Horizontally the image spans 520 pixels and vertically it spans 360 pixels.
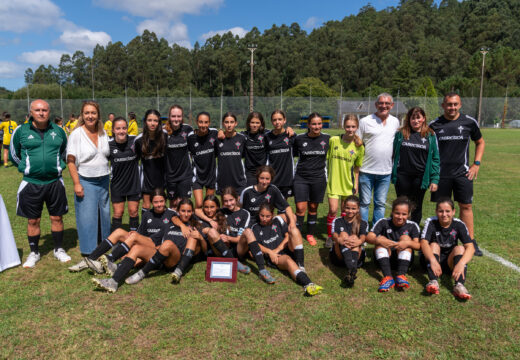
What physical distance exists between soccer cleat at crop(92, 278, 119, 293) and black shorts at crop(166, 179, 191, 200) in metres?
1.45

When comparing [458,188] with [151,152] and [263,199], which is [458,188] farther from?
[151,152]

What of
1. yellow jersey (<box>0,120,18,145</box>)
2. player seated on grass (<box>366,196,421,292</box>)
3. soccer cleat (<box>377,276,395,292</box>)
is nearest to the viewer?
soccer cleat (<box>377,276,395,292</box>)

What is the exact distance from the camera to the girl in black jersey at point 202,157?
4934 millimetres

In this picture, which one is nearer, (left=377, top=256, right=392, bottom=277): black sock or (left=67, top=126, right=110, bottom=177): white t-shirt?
(left=377, top=256, right=392, bottom=277): black sock

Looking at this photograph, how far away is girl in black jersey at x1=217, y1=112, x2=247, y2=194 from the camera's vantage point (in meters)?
4.92

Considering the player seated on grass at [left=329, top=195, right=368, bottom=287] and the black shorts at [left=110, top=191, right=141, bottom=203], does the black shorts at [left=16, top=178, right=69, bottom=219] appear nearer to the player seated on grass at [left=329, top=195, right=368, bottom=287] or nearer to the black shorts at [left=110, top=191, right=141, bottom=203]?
the black shorts at [left=110, top=191, right=141, bottom=203]

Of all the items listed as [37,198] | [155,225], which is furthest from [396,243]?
[37,198]

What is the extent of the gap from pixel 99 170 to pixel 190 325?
2350mm

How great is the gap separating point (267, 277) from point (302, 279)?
368 millimetres

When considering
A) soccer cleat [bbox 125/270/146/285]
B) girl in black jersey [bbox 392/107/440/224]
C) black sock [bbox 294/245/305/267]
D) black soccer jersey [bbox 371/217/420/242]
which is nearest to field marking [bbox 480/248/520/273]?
girl in black jersey [bbox 392/107/440/224]

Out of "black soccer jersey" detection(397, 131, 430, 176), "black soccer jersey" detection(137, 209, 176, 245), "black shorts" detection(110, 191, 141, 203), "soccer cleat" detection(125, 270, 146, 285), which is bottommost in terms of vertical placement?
"soccer cleat" detection(125, 270, 146, 285)

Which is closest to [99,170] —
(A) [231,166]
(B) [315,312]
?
(A) [231,166]

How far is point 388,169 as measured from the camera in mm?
4848

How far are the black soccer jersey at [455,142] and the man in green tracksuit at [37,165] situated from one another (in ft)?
15.4
